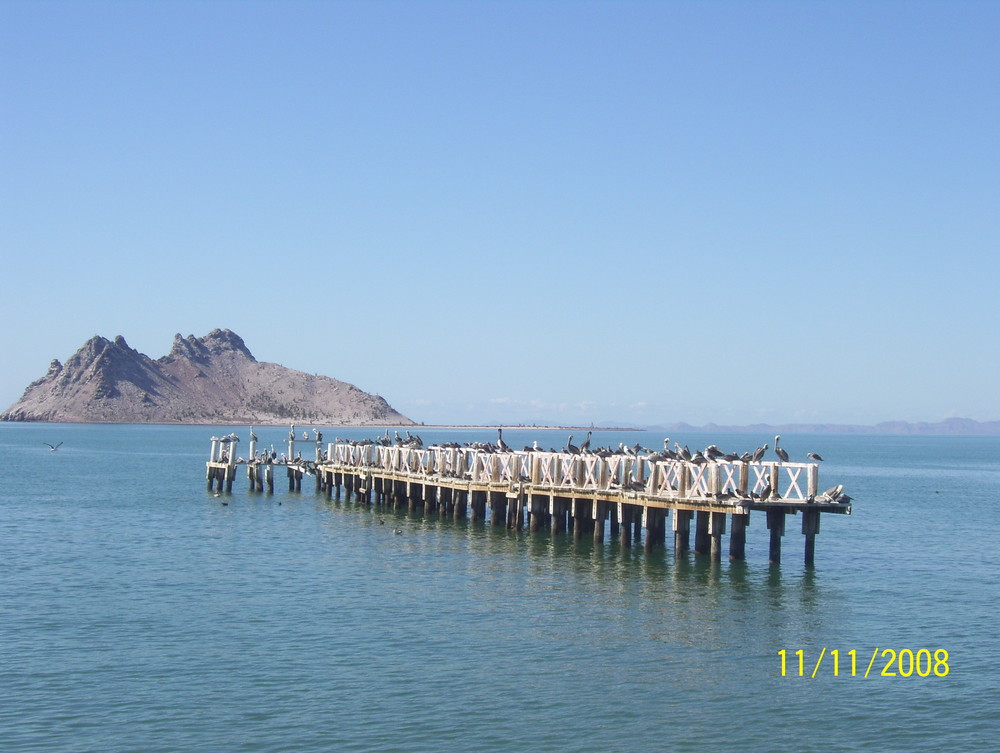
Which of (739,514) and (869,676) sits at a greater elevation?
(739,514)

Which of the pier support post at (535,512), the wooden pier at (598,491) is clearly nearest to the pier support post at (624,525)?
the wooden pier at (598,491)

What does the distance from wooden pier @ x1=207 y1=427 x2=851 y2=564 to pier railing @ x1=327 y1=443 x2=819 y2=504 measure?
4 cm

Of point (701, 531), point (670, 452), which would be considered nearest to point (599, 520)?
point (670, 452)

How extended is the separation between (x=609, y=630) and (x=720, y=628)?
2.61 meters

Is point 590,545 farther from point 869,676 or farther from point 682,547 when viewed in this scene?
point 869,676

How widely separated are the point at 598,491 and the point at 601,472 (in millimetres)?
663

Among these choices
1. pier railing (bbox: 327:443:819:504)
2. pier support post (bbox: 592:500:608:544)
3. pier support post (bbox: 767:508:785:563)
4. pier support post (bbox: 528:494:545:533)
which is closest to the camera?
pier railing (bbox: 327:443:819:504)

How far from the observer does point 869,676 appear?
20.9 meters

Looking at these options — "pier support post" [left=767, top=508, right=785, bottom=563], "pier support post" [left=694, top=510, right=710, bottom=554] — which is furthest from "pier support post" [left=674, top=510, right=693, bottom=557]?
"pier support post" [left=767, top=508, right=785, bottom=563]

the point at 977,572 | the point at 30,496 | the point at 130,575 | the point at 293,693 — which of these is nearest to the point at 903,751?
the point at 293,693

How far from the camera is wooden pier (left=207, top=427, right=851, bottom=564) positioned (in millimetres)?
31219
